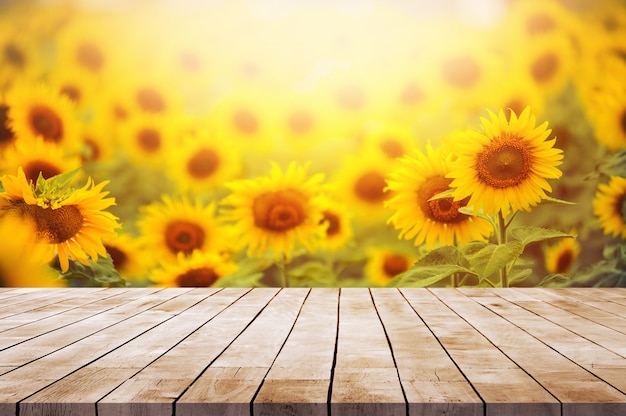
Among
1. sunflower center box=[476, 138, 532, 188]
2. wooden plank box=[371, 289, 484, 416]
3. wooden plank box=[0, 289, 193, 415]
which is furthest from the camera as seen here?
sunflower center box=[476, 138, 532, 188]

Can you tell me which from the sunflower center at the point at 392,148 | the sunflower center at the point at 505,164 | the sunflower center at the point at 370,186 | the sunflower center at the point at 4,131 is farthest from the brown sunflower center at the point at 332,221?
the sunflower center at the point at 4,131

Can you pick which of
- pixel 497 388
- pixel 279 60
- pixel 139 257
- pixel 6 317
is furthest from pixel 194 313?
pixel 279 60

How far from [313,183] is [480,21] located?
0.93m

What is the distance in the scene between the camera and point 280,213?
2674mm

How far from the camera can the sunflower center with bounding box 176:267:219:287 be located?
2729 millimetres

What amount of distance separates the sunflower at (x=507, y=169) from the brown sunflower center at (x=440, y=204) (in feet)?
0.09

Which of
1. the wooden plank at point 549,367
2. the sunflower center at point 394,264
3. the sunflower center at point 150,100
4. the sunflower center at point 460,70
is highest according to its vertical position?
the sunflower center at point 460,70

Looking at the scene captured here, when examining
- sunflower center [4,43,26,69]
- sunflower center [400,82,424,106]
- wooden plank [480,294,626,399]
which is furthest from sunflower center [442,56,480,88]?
sunflower center [4,43,26,69]

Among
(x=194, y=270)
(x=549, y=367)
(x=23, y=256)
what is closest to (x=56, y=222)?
(x=23, y=256)

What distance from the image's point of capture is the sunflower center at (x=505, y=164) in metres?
2.56

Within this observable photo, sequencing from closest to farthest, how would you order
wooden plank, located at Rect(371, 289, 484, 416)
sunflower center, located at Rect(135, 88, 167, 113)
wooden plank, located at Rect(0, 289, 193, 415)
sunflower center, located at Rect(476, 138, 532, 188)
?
wooden plank, located at Rect(371, 289, 484, 416) → wooden plank, located at Rect(0, 289, 193, 415) → sunflower center, located at Rect(476, 138, 532, 188) → sunflower center, located at Rect(135, 88, 167, 113)

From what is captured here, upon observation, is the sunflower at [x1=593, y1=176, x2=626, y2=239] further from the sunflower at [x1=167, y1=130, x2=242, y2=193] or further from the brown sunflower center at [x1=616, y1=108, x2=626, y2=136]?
the sunflower at [x1=167, y1=130, x2=242, y2=193]

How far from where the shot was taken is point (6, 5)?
2.82 m

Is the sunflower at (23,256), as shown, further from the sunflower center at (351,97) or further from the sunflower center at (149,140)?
the sunflower center at (351,97)
